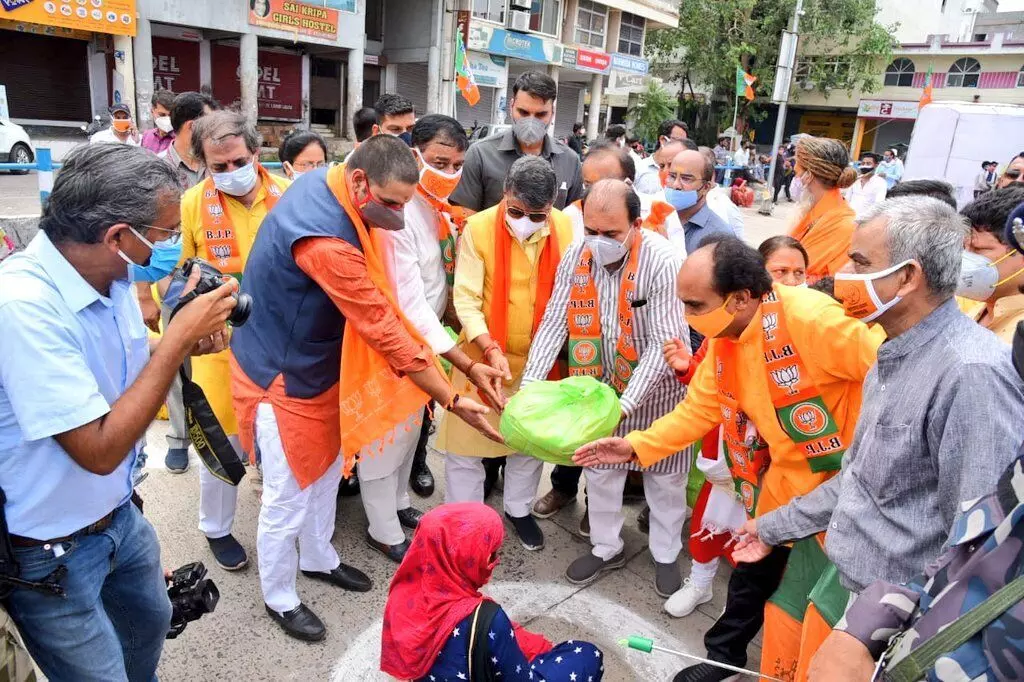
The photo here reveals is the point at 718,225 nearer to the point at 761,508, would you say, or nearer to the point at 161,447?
the point at 761,508

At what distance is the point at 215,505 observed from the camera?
3.24 m

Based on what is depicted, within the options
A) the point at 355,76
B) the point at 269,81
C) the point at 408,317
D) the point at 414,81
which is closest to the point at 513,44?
the point at 414,81

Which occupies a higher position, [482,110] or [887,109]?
[887,109]

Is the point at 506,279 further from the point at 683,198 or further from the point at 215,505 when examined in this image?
the point at 215,505

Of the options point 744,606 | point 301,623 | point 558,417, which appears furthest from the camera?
point 301,623

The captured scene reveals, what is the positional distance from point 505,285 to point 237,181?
143cm

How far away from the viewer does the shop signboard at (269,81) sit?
21719mm

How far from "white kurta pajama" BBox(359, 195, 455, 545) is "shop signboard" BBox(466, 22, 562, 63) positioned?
74.3ft

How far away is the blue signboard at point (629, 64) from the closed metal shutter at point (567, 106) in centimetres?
235

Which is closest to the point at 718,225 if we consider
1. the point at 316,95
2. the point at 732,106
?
the point at 316,95

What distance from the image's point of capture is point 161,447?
14.0 ft

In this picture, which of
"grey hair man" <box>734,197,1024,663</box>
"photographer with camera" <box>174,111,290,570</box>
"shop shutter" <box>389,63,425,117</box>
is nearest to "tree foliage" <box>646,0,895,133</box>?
"shop shutter" <box>389,63,425,117</box>

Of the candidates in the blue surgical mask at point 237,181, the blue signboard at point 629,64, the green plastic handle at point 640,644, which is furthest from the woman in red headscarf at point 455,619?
the blue signboard at point 629,64

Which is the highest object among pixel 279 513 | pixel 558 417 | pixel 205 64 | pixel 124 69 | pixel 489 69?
pixel 489 69
